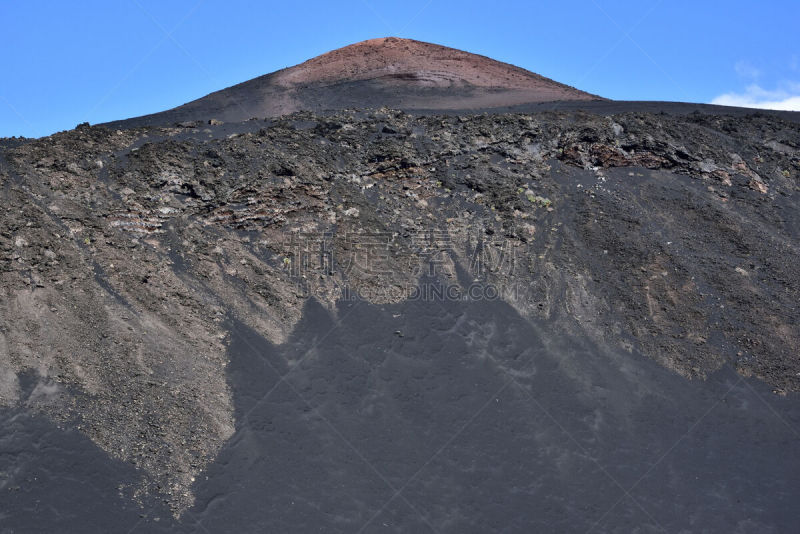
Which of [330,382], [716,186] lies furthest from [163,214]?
[716,186]

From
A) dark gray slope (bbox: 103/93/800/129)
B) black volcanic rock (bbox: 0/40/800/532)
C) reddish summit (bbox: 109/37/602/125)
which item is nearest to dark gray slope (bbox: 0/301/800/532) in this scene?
black volcanic rock (bbox: 0/40/800/532)

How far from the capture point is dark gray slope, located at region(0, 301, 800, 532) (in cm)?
1027

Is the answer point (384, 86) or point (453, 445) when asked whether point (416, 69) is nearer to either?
point (384, 86)

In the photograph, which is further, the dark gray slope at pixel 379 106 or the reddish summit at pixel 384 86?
the reddish summit at pixel 384 86

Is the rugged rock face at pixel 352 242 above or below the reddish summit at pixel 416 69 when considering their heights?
below

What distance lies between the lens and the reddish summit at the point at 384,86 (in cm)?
2356

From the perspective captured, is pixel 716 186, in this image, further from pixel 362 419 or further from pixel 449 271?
pixel 362 419

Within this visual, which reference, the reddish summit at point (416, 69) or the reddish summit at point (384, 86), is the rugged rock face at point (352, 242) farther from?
the reddish summit at point (416, 69)

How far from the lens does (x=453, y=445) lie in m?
11.8

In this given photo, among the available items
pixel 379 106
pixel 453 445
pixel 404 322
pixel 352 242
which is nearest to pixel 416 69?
pixel 379 106

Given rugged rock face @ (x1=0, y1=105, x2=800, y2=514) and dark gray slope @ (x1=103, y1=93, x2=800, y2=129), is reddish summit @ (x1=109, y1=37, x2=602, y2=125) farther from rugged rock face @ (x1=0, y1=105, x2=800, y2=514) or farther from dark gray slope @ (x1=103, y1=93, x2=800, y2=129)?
rugged rock face @ (x1=0, y1=105, x2=800, y2=514)

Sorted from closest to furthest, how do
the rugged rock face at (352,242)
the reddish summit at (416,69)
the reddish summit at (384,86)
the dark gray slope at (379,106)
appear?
the rugged rock face at (352,242), the dark gray slope at (379,106), the reddish summit at (384,86), the reddish summit at (416,69)

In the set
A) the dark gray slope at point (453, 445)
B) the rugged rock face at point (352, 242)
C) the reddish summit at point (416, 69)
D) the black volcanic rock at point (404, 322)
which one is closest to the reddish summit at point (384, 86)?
the reddish summit at point (416, 69)

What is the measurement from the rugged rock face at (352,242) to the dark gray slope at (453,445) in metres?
0.62
